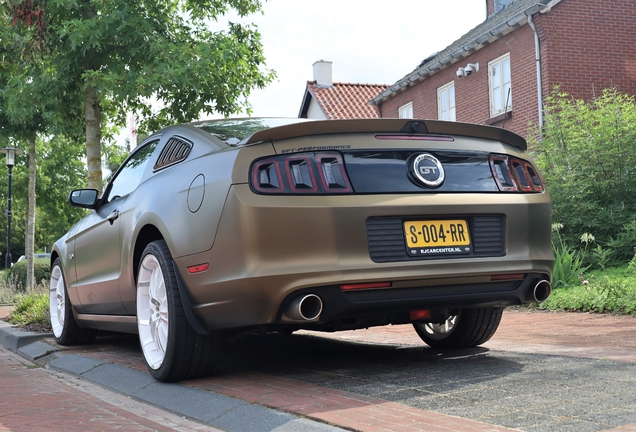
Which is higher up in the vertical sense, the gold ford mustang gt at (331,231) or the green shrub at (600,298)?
the gold ford mustang gt at (331,231)

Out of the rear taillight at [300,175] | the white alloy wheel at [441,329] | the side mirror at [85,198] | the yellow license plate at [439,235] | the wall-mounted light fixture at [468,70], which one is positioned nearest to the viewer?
the rear taillight at [300,175]

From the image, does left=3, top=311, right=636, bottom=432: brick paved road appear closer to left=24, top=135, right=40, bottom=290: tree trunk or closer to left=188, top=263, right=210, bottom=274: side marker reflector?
left=188, top=263, right=210, bottom=274: side marker reflector

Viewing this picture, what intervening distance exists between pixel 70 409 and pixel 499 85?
1728 cm

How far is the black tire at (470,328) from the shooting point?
17.6ft

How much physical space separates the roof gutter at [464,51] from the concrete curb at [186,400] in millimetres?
14700

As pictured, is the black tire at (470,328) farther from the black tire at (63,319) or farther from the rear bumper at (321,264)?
the black tire at (63,319)

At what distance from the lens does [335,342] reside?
21.5ft

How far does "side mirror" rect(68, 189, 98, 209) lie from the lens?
6336 mm

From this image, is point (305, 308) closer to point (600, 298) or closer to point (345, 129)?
point (345, 129)

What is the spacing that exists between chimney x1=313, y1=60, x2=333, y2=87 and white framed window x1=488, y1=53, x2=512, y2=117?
16271mm

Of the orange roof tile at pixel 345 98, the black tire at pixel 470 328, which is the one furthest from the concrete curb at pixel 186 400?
the orange roof tile at pixel 345 98

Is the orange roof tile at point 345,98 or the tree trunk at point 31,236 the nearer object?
the tree trunk at point 31,236

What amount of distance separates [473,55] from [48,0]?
1339 cm

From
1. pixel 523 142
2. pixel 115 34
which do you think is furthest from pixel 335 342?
pixel 115 34
